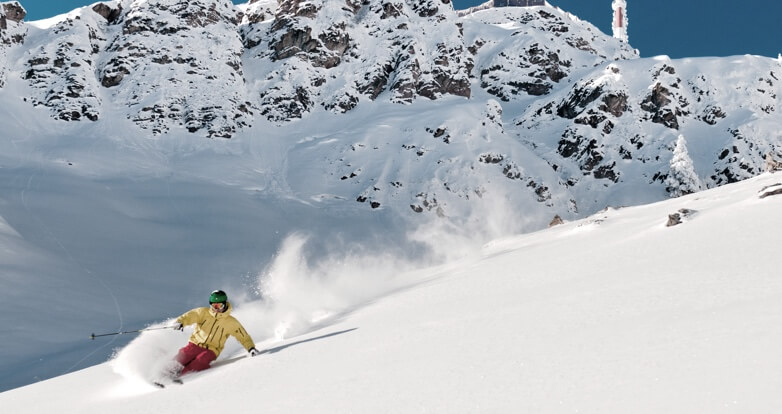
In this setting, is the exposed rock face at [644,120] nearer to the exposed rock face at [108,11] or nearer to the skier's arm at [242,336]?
the exposed rock face at [108,11]

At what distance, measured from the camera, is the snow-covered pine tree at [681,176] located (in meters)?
63.4

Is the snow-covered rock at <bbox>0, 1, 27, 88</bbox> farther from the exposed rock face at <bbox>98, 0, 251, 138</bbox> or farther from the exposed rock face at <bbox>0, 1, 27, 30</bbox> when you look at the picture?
the exposed rock face at <bbox>98, 0, 251, 138</bbox>

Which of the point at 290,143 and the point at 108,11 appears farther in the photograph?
the point at 108,11

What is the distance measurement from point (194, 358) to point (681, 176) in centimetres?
6672

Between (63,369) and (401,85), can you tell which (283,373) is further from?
(401,85)

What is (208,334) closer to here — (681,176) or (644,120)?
(681,176)

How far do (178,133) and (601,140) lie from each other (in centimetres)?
5327

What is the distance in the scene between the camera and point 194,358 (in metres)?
7.41

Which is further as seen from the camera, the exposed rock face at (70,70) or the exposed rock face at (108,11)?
the exposed rock face at (108,11)

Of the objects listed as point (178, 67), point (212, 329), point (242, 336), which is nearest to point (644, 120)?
point (178, 67)

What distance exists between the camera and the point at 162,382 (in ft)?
21.8

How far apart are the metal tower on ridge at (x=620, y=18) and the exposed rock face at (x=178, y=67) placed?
12873 centimetres

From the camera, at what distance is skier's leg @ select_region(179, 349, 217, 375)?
7309 millimetres

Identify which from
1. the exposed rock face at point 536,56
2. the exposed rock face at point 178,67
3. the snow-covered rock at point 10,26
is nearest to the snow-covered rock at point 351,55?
the exposed rock face at point 178,67
